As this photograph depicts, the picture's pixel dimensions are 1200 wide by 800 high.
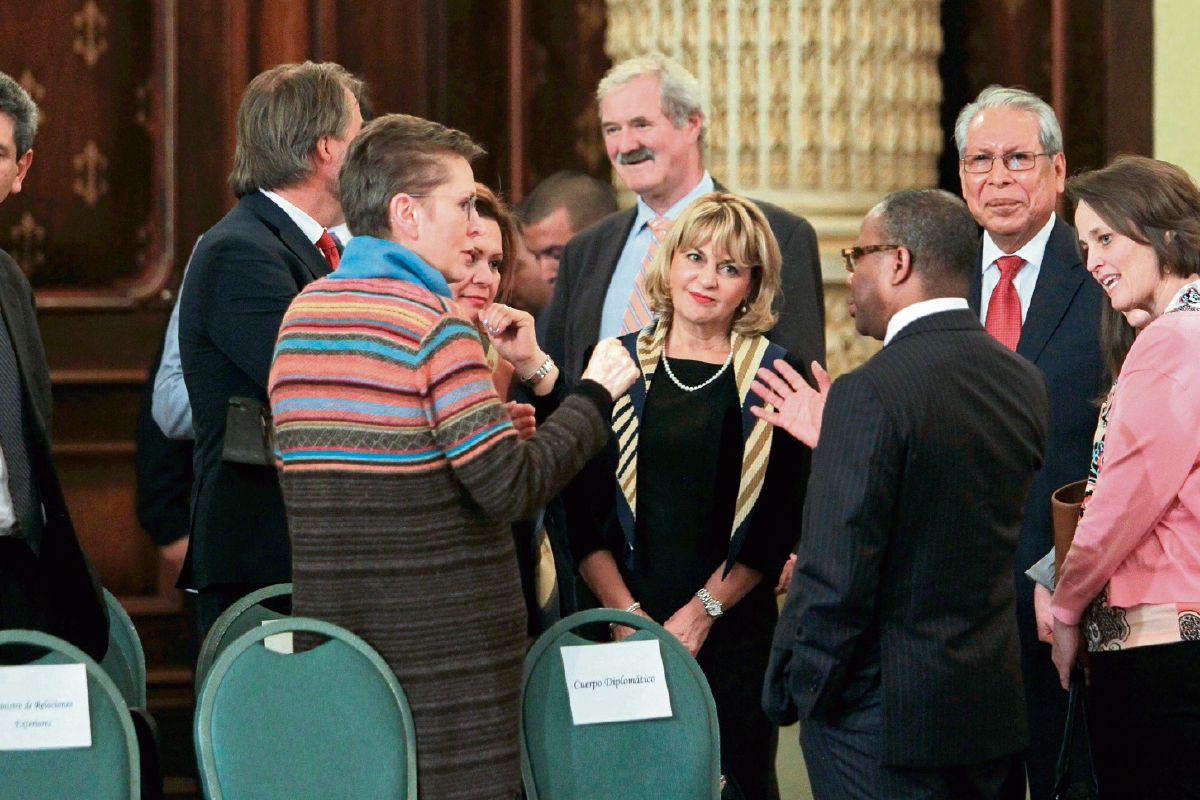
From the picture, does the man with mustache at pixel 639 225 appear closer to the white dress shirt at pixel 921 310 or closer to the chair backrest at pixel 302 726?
the white dress shirt at pixel 921 310

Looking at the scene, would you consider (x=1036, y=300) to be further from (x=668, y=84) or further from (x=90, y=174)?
(x=90, y=174)

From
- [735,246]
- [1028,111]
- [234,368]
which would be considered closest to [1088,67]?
[1028,111]

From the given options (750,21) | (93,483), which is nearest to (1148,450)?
(750,21)

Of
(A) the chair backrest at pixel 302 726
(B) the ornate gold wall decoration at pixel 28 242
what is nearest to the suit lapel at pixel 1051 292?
(A) the chair backrest at pixel 302 726

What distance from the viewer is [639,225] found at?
390 cm

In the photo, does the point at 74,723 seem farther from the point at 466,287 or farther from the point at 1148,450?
the point at 1148,450

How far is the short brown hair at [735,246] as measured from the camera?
128 inches

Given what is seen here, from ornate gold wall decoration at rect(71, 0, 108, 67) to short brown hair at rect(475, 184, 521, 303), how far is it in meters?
1.66

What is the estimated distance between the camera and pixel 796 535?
3.18 m

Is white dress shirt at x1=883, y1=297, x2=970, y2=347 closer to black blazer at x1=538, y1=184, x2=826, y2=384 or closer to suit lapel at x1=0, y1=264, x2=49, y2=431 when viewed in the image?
black blazer at x1=538, y1=184, x2=826, y2=384

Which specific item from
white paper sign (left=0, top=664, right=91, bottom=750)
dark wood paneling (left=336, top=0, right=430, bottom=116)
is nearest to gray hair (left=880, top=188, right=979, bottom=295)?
white paper sign (left=0, top=664, right=91, bottom=750)

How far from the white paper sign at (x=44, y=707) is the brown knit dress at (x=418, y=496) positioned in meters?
0.38

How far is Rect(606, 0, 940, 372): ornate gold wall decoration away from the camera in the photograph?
4742mm

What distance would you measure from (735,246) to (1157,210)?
825 millimetres
